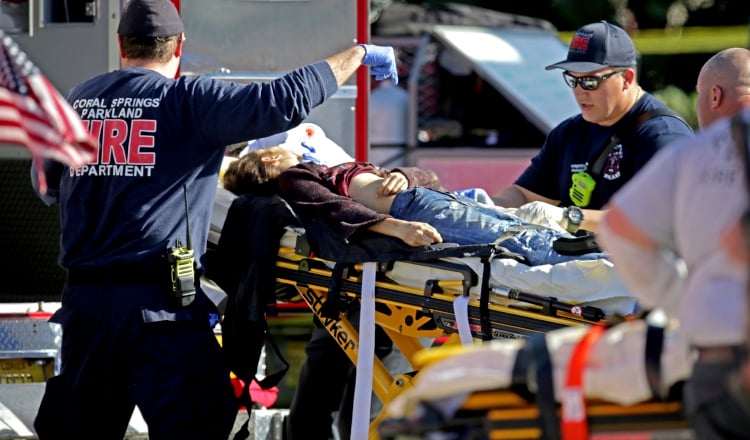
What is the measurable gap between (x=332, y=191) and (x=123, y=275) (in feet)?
3.38

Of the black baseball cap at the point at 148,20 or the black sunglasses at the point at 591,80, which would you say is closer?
the black baseball cap at the point at 148,20

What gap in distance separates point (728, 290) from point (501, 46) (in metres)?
11.0

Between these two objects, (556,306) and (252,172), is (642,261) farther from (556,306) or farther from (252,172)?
(252,172)

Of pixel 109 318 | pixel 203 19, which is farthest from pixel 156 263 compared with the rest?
pixel 203 19

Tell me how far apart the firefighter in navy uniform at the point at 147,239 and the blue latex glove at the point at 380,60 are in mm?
472

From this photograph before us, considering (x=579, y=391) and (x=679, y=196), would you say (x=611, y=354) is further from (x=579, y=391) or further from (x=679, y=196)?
(x=679, y=196)

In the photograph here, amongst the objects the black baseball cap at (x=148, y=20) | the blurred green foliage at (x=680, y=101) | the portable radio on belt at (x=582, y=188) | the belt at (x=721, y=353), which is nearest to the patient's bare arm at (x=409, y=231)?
the portable radio on belt at (x=582, y=188)

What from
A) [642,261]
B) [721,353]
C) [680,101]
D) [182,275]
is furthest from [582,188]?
[680,101]

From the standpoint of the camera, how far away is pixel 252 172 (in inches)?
223

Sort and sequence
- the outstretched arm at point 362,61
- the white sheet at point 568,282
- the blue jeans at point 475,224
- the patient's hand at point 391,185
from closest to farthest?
the white sheet at point 568,282 → the blue jeans at point 475,224 → the outstretched arm at point 362,61 → the patient's hand at point 391,185

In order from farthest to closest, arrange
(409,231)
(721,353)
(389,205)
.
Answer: (389,205), (409,231), (721,353)

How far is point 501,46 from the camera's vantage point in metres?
13.7

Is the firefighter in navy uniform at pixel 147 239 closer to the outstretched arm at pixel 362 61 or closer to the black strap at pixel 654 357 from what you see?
the outstretched arm at pixel 362 61

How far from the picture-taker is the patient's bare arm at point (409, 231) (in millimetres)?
5035
